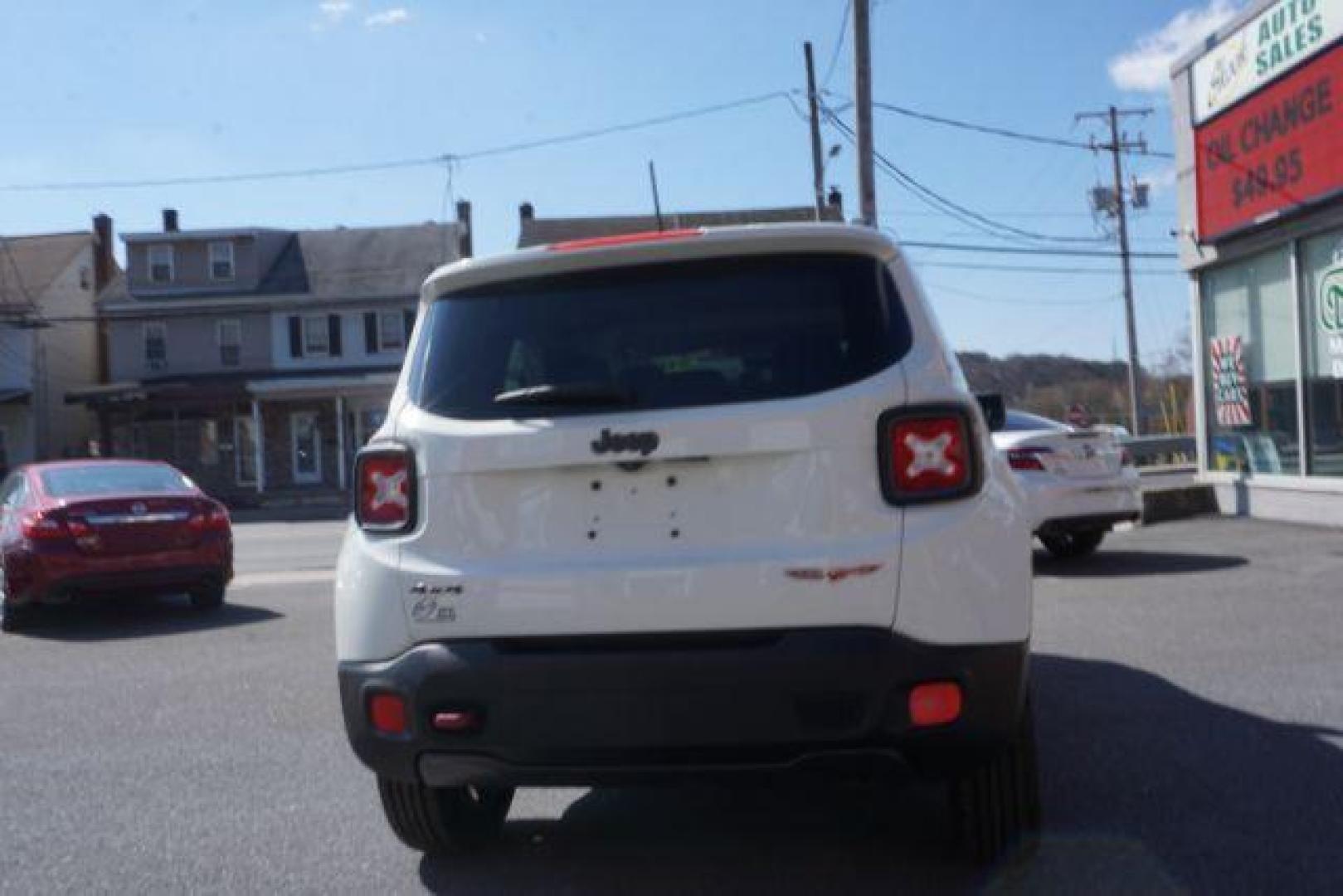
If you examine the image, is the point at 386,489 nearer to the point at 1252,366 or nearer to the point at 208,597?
the point at 208,597

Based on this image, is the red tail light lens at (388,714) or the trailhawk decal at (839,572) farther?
the red tail light lens at (388,714)

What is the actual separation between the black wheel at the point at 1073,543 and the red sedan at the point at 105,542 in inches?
286

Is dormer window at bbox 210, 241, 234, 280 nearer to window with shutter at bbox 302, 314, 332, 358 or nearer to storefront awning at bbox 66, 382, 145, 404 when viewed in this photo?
window with shutter at bbox 302, 314, 332, 358

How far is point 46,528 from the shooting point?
10.1 metres

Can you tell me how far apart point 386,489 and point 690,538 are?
0.92 metres

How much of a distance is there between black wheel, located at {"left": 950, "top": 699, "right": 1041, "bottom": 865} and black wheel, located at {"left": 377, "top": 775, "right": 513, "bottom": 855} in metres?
1.47

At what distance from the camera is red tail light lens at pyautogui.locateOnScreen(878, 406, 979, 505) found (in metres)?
3.40

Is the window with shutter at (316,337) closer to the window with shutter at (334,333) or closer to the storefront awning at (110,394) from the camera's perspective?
the window with shutter at (334,333)

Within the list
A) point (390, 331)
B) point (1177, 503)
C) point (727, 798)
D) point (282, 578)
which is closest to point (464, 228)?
point (390, 331)

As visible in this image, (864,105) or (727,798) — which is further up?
(864,105)

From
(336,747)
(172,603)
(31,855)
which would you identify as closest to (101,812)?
(31,855)

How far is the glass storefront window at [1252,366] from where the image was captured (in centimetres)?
1393

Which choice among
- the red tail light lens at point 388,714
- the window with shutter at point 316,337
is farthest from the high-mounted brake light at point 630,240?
the window with shutter at point 316,337

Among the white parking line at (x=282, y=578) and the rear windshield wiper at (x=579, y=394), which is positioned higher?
the rear windshield wiper at (x=579, y=394)
